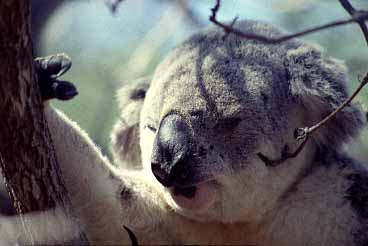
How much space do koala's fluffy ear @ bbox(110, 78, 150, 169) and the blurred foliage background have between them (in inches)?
33.0

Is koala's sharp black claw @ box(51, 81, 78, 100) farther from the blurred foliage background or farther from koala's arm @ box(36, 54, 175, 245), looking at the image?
the blurred foliage background

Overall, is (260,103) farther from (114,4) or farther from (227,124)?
(114,4)

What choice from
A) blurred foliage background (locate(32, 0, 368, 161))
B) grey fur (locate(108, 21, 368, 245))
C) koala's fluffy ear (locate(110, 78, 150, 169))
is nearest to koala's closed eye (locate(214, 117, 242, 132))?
grey fur (locate(108, 21, 368, 245))

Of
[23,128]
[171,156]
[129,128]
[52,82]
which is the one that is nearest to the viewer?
[23,128]

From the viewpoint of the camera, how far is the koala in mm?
2545

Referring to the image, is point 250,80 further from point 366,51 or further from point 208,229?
point 366,51

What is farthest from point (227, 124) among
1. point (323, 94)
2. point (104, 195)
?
point (104, 195)

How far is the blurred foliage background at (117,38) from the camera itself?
457 centimetres

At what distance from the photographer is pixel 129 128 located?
3.25 m

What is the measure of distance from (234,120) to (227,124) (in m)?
0.04

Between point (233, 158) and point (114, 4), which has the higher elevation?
point (114, 4)

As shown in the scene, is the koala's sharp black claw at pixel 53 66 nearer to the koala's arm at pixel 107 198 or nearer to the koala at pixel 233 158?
the koala at pixel 233 158

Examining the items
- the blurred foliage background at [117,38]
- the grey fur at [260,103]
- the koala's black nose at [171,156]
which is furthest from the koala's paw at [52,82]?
the blurred foliage background at [117,38]

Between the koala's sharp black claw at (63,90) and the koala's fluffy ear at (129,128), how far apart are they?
3.35ft
